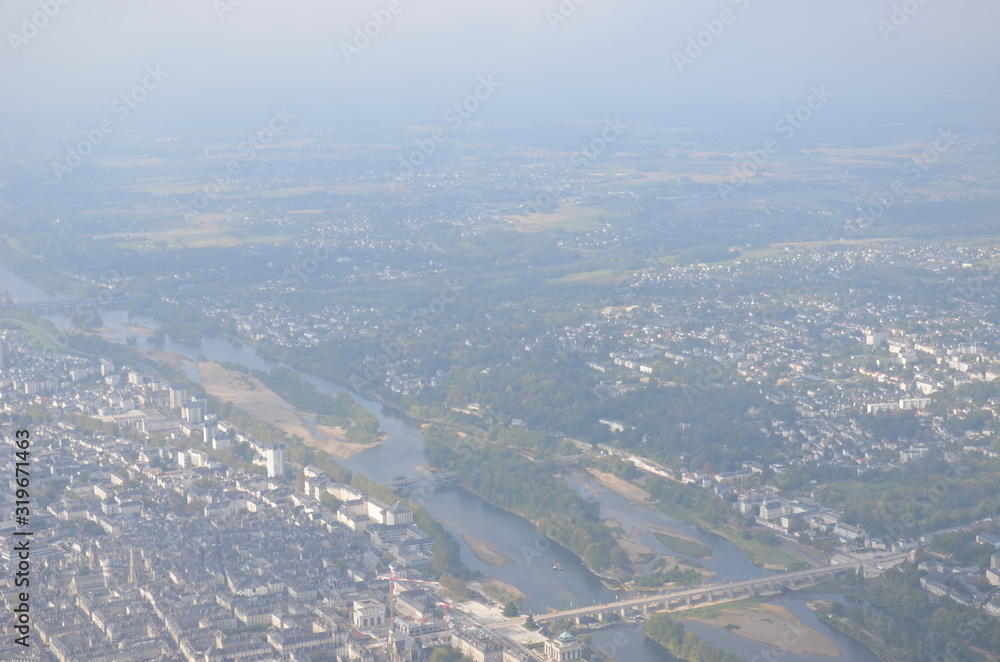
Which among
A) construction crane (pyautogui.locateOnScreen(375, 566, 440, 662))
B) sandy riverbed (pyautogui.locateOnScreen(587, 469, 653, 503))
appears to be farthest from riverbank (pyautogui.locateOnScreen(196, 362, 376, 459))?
construction crane (pyautogui.locateOnScreen(375, 566, 440, 662))

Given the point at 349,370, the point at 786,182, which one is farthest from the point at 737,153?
the point at 349,370

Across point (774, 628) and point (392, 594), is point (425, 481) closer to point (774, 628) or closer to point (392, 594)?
point (392, 594)

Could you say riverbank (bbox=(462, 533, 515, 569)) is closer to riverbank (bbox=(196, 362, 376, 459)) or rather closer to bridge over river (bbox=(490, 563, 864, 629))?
bridge over river (bbox=(490, 563, 864, 629))

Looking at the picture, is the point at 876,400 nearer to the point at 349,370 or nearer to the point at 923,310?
the point at 923,310

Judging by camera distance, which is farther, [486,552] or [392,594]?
[486,552]

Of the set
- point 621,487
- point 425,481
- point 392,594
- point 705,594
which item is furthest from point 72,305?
point 705,594

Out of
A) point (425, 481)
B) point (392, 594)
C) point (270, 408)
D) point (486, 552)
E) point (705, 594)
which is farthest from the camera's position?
point (270, 408)
